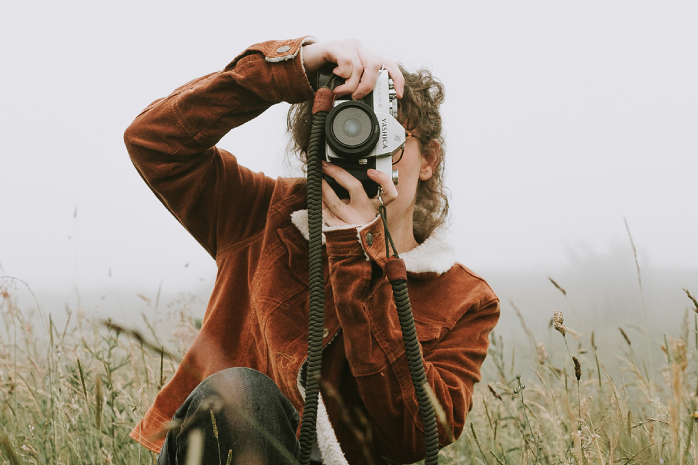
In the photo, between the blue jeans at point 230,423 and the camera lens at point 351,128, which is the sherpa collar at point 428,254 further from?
the blue jeans at point 230,423

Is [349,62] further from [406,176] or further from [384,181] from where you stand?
[406,176]

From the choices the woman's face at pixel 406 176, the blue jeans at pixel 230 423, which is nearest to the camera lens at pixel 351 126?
the woman's face at pixel 406 176

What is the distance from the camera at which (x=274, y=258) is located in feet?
4.29

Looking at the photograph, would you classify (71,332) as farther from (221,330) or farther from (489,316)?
(489,316)

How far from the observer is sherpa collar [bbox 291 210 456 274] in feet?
4.28

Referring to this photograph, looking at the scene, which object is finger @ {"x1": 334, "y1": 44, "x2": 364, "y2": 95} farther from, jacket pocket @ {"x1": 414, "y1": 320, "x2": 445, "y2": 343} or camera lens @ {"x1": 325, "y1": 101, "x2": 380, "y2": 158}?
jacket pocket @ {"x1": 414, "y1": 320, "x2": 445, "y2": 343}

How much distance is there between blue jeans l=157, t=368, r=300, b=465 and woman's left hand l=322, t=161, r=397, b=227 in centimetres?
34

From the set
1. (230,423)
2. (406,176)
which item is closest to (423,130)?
(406,176)

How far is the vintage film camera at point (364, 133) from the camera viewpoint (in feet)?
3.40

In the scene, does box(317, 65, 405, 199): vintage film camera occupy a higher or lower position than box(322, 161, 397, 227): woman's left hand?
higher

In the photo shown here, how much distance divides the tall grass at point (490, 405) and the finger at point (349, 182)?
1.38 feet

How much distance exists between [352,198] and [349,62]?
0.26 metres

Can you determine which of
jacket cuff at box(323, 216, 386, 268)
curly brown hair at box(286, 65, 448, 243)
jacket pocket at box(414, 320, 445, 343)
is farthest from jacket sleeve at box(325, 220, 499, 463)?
curly brown hair at box(286, 65, 448, 243)

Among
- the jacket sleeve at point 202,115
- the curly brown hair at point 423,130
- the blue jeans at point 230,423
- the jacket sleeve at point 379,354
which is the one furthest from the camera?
the curly brown hair at point 423,130
